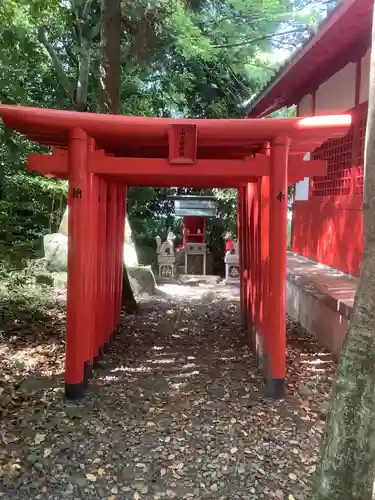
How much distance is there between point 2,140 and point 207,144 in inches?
231

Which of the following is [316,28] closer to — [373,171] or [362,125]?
[362,125]

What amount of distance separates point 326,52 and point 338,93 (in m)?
1.55

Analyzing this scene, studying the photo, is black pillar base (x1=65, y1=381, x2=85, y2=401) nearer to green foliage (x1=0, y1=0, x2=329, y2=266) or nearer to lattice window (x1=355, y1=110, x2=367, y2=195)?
lattice window (x1=355, y1=110, x2=367, y2=195)

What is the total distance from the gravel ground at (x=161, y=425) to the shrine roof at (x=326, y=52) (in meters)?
3.56

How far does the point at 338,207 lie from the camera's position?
6891mm

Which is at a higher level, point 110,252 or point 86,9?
point 86,9

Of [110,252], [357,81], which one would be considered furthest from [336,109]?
[110,252]

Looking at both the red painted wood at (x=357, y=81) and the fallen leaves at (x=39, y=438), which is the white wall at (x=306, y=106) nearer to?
the red painted wood at (x=357, y=81)

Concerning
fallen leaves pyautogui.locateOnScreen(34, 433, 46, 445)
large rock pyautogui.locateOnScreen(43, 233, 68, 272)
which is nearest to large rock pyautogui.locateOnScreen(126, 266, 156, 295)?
large rock pyautogui.locateOnScreen(43, 233, 68, 272)

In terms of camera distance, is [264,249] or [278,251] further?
[264,249]

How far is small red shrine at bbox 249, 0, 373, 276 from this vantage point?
531 cm

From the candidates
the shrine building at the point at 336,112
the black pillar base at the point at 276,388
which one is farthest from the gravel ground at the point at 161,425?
the shrine building at the point at 336,112

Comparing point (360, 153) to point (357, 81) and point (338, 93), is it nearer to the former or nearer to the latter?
point (357, 81)

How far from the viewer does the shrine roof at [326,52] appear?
4.64 metres
